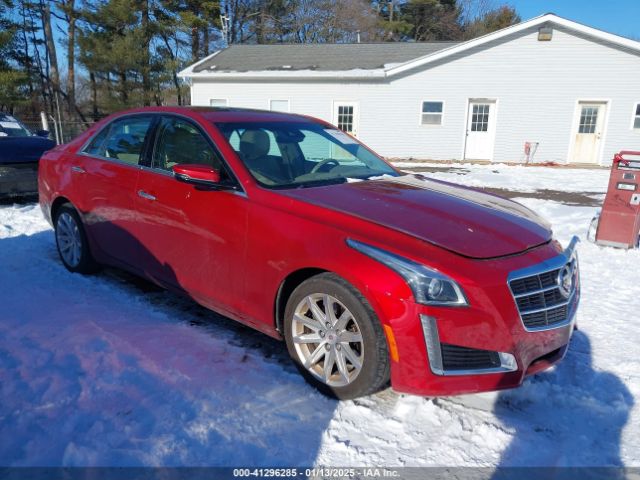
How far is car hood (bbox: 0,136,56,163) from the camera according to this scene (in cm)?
762

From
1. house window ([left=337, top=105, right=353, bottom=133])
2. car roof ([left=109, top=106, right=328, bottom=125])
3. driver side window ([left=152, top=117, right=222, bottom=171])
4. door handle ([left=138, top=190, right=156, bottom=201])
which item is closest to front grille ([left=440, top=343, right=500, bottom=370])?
driver side window ([left=152, top=117, right=222, bottom=171])

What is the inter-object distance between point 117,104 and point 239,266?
29294mm

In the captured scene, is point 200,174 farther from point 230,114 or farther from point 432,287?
point 432,287

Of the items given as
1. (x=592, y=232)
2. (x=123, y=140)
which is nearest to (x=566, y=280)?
(x=123, y=140)

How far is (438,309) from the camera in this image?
2.37 m

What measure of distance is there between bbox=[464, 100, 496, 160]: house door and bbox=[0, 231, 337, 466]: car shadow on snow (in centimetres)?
1530

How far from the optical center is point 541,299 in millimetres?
2590

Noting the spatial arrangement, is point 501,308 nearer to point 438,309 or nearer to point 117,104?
point 438,309

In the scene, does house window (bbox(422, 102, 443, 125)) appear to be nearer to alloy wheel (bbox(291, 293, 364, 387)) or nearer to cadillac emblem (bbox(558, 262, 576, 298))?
cadillac emblem (bbox(558, 262, 576, 298))

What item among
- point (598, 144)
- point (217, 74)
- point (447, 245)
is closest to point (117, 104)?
point (217, 74)

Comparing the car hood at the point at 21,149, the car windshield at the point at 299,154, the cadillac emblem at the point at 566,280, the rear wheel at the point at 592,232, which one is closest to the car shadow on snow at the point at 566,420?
the cadillac emblem at the point at 566,280

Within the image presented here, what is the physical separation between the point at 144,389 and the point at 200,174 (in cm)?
136

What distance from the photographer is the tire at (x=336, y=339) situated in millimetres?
A: 2523

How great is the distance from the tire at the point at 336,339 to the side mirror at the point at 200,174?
95cm
